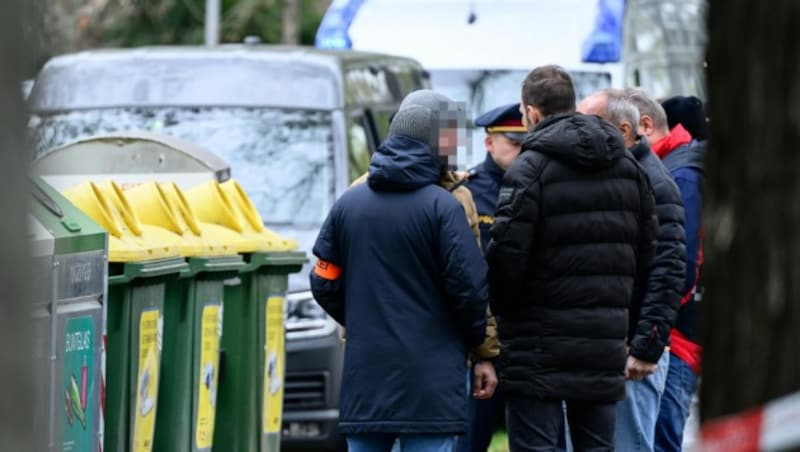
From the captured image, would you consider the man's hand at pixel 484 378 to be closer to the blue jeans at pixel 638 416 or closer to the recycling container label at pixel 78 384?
the blue jeans at pixel 638 416

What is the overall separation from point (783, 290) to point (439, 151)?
394 cm

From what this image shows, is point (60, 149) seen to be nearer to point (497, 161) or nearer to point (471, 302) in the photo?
point (497, 161)

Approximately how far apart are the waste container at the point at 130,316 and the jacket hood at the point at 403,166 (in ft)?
4.16

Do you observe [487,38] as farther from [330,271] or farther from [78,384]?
[78,384]

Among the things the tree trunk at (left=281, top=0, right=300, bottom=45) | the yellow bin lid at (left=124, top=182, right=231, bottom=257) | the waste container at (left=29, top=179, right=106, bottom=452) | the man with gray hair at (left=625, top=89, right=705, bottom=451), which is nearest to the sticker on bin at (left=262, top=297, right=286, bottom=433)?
the yellow bin lid at (left=124, top=182, right=231, bottom=257)

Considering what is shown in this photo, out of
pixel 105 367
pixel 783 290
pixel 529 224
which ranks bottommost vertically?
pixel 105 367

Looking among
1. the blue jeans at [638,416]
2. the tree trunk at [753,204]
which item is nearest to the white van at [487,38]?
the blue jeans at [638,416]

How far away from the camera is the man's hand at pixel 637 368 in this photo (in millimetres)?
7336

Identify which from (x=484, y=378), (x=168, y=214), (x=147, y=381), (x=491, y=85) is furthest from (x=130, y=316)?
(x=491, y=85)

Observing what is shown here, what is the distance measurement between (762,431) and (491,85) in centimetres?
1201

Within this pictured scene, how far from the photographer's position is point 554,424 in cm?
673

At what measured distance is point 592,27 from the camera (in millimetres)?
15273

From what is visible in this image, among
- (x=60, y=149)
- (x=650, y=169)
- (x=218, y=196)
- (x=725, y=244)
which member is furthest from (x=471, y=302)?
(x=60, y=149)

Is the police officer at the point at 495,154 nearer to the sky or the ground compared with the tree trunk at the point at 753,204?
nearer to the ground
